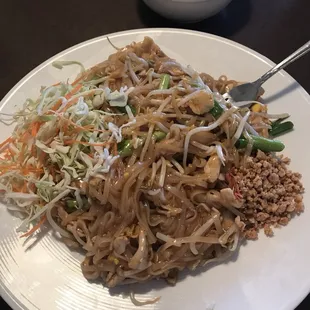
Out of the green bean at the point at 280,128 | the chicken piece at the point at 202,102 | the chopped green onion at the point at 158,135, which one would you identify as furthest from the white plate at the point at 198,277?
the chopped green onion at the point at 158,135

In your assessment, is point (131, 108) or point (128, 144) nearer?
point (128, 144)

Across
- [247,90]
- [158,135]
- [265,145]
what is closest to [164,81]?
[158,135]

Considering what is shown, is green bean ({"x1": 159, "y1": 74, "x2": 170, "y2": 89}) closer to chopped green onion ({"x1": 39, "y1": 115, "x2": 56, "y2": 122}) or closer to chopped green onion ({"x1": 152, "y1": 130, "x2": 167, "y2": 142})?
chopped green onion ({"x1": 152, "y1": 130, "x2": 167, "y2": 142})

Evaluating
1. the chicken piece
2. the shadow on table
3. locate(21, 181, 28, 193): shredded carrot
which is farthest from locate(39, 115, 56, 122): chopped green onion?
the shadow on table

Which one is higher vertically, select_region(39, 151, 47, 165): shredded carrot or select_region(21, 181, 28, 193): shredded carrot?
select_region(39, 151, 47, 165): shredded carrot

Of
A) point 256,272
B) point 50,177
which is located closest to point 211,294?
point 256,272

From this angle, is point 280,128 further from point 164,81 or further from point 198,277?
point 198,277
